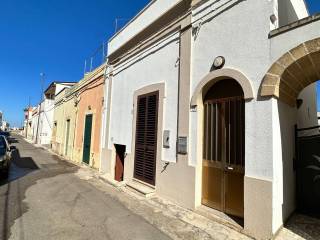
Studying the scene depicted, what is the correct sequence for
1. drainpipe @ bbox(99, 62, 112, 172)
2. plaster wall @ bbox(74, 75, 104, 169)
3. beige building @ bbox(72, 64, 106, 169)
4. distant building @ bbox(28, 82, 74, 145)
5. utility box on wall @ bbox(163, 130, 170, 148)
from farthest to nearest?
1. distant building @ bbox(28, 82, 74, 145)
2. beige building @ bbox(72, 64, 106, 169)
3. plaster wall @ bbox(74, 75, 104, 169)
4. drainpipe @ bbox(99, 62, 112, 172)
5. utility box on wall @ bbox(163, 130, 170, 148)

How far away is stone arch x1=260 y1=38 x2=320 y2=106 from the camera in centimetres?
381

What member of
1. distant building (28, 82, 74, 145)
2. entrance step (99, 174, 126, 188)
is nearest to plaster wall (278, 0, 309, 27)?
entrance step (99, 174, 126, 188)

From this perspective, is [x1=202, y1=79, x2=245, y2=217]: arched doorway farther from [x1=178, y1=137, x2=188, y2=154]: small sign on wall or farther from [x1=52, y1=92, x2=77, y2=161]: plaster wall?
[x1=52, y1=92, x2=77, y2=161]: plaster wall

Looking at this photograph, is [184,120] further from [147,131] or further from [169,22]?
[169,22]

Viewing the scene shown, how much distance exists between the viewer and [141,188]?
7.13m

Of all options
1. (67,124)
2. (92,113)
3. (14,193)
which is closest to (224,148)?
(14,193)

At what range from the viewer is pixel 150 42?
7.79 meters

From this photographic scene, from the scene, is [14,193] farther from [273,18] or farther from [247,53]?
[273,18]

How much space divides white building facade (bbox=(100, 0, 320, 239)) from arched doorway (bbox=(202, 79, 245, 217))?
0.02 meters

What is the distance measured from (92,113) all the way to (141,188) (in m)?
6.64

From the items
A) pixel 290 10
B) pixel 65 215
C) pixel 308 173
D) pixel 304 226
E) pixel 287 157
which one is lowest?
pixel 65 215

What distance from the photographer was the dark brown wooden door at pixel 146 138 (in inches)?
281

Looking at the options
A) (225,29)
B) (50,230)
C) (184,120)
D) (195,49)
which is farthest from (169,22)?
(50,230)

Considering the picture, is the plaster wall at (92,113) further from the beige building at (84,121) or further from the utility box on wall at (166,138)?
the utility box on wall at (166,138)
